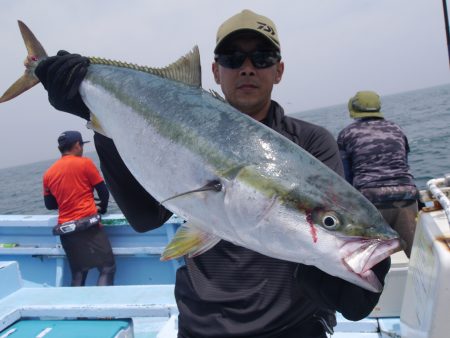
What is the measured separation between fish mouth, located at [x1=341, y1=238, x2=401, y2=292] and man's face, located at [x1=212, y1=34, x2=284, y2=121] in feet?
3.56

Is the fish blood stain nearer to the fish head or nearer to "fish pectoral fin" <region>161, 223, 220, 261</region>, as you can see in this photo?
the fish head

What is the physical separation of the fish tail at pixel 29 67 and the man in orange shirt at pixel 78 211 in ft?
11.7

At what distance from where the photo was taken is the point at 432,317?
77.0 inches

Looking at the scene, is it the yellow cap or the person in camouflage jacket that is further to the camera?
the yellow cap

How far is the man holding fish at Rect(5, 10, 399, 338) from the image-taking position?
1641mm

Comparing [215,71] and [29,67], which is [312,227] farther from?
[29,67]

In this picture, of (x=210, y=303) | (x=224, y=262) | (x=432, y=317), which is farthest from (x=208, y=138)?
(x=432, y=317)

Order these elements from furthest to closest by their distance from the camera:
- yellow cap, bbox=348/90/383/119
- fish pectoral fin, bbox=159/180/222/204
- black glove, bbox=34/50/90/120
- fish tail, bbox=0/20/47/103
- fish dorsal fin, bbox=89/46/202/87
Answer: yellow cap, bbox=348/90/383/119, fish tail, bbox=0/20/47/103, black glove, bbox=34/50/90/120, fish dorsal fin, bbox=89/46/202/87, fish pectoral fin, bbox=159/180/222/204

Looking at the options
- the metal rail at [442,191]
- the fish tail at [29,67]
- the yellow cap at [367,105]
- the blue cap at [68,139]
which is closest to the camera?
the metal rail at [442,191]

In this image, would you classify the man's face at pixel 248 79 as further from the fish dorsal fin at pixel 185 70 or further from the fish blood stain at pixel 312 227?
the fish blood stain at pixel 312 227

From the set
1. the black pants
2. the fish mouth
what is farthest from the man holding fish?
the black pants

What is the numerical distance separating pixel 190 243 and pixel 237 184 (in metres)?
0.32

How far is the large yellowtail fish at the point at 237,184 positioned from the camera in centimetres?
162

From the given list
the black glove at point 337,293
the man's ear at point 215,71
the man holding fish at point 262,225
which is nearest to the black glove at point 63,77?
the man holding fish at point 262,225
